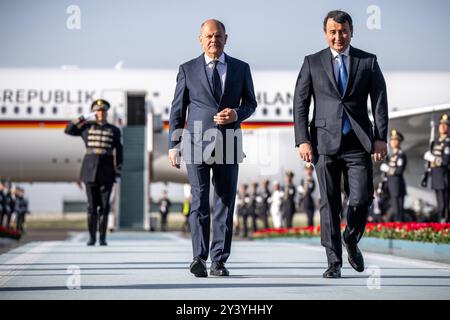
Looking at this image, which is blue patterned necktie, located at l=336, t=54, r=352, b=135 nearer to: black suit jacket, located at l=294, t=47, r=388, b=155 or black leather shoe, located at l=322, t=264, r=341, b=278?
black suit jacket, located at l=294, t=47, r=388, b=155

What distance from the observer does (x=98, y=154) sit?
12727 mm

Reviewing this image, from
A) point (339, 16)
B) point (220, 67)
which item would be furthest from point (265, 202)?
point (339, 16)

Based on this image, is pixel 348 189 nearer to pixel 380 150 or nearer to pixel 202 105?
pixel 380 150

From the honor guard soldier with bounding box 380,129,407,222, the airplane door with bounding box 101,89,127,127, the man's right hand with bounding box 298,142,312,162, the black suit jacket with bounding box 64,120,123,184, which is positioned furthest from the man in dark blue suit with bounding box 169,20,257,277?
the airplane door with bounding box 101,89,127,127

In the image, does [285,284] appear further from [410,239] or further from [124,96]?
[124,96]

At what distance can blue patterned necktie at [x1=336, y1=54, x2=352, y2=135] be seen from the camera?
6840mm

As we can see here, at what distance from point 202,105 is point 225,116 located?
0.23 metres

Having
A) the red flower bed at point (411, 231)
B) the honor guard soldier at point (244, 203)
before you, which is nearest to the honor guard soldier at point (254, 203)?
the honor guard soldier at point (244, 203)

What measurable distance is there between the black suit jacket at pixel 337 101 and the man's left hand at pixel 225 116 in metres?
0.43
